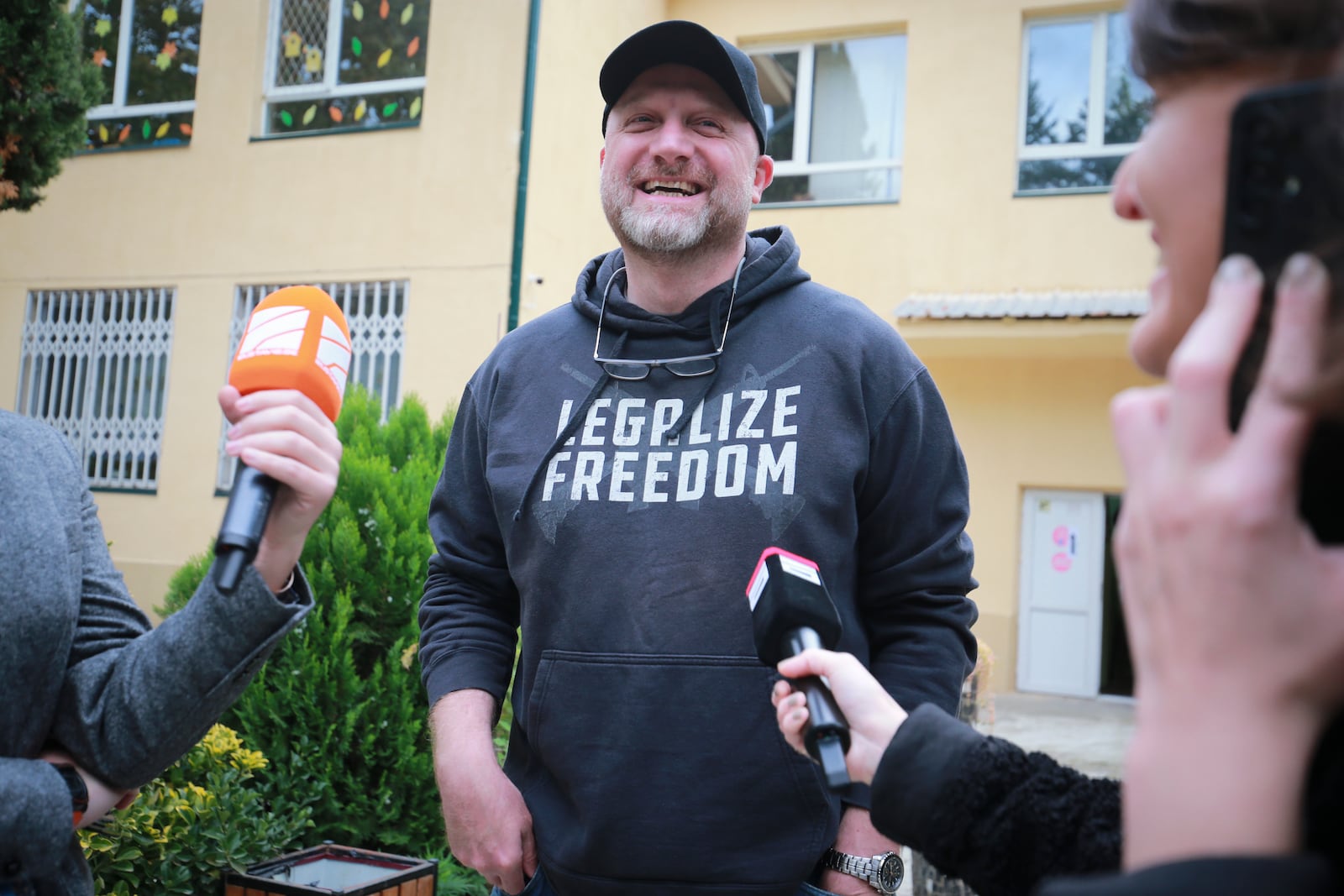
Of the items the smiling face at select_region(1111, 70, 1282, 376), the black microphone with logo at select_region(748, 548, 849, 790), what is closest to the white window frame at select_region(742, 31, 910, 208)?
the black microphone with logo at select_region(748, 548, 849, 790)

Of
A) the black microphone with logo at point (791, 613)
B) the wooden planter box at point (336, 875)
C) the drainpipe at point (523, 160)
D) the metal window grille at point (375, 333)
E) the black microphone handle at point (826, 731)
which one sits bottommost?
the wooden planter box at point (336, 875)

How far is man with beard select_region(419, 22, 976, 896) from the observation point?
1971 millimetres

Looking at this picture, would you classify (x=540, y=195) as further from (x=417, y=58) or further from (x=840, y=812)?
(x=840, y=812)

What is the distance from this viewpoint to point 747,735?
1960 mm

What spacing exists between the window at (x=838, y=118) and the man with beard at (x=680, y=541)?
10068mm

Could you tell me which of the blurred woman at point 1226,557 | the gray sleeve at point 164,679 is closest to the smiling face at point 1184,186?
the blurred woman at point 1226,557

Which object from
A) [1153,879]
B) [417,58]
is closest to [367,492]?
[1153,879]

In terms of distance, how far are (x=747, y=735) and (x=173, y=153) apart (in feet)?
35.4

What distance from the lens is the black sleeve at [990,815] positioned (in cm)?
121

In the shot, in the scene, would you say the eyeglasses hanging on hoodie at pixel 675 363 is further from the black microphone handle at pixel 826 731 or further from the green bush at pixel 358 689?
the green bush at pixel 358 689

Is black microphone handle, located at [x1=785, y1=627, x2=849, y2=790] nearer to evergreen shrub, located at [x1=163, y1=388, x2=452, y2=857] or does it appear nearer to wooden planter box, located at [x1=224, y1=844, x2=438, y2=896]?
wooden planter box, located at [x1=224, y1=844, x2=438, y2=896]

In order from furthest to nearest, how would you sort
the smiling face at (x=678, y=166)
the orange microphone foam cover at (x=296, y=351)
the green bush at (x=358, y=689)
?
the green bush at (x=358, y=689) < the smiling face at (x=678, y=166) < the orange microphone foam cover at (x=296, y=351)

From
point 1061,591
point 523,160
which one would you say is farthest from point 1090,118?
point 523,160

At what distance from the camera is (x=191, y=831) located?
3463 millimetres
